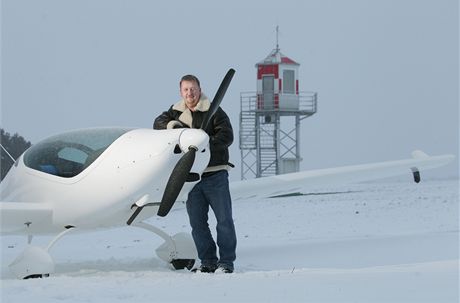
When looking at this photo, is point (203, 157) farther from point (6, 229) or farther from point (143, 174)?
point (6, 229)

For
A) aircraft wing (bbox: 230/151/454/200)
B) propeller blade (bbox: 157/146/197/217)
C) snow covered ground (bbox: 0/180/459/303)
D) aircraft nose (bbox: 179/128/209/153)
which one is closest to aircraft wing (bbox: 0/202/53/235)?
snow covered ground (bbox: 0/180/459/303)

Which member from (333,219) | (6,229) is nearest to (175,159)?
(6,229)

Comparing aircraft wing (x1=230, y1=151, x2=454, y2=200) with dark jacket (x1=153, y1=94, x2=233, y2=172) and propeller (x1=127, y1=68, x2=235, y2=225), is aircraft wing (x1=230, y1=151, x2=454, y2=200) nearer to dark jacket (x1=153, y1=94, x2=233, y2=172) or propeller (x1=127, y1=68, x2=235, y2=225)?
dark jacket (x1=153, y1=94, x2=233, y2=172)

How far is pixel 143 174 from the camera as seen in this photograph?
5957mm

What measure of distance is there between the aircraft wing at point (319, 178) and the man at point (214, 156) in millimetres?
1833

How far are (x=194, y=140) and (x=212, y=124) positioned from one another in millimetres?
544

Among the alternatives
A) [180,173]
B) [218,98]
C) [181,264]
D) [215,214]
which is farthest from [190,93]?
[181,264]

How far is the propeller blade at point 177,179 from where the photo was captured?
579cm

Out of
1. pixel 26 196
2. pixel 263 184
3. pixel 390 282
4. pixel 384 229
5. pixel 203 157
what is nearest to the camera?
pixel 390 282

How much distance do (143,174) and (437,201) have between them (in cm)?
1524

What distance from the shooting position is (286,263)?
7.66 metres

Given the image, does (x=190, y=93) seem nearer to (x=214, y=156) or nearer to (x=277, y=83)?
(x=214, y=156)

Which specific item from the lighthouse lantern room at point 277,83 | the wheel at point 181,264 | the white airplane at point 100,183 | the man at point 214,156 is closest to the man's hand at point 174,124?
the man at point 214,156

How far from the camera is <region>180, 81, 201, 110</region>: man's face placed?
20.4 feet
